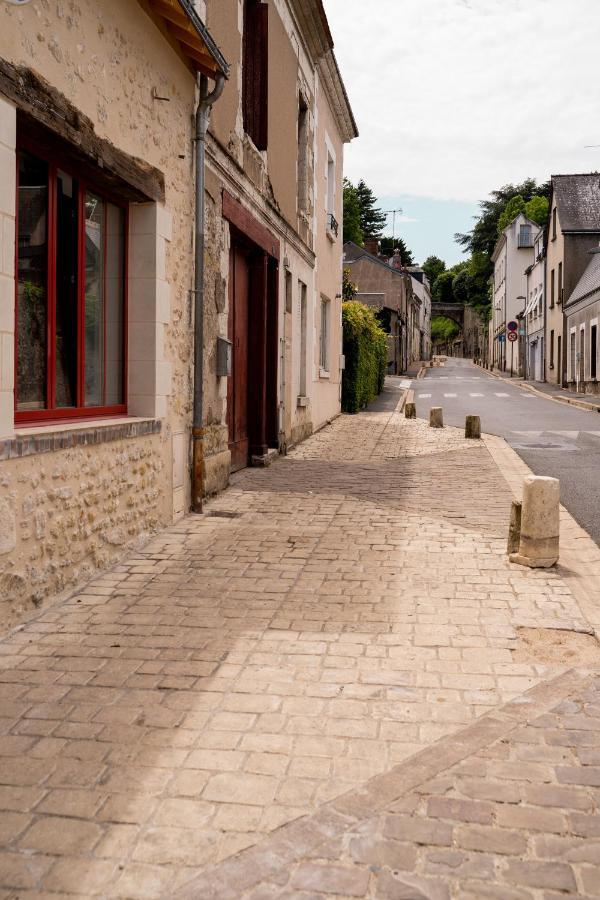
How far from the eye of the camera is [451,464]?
10.7 m

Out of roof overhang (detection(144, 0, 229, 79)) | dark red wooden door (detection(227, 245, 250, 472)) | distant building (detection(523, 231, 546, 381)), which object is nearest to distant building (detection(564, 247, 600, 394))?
distant building (detection(523, 231, 546, 381))

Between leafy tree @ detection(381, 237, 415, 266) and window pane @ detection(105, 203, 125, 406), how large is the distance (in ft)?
250

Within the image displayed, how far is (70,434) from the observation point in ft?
15.6

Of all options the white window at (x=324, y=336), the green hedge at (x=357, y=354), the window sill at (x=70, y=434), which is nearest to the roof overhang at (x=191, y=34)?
the window sill at (x=70, y=434)

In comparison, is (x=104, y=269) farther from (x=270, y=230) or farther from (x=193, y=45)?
(x=270, y=230)

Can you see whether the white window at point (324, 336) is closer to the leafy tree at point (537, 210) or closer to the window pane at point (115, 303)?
the window pane at point (115, 303)

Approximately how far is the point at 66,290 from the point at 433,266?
10925cm

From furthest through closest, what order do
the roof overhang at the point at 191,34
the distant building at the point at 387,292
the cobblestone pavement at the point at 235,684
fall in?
the distant building at the point at 387,292
the roof overhang at the point at 191,34
the cobblestone pavement at the point at 235,684

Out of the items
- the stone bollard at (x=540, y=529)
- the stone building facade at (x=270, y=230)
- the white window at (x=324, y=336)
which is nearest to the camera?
the stone bollard at (x=540, y=529)

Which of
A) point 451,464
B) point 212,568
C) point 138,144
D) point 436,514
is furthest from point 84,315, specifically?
point 451,464

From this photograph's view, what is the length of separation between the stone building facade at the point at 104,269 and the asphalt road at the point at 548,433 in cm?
369

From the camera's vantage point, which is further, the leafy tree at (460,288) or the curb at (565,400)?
the leafy tree at (460,288)

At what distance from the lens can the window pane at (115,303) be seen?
230 inches

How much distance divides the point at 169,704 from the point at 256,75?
8284 millimetres
